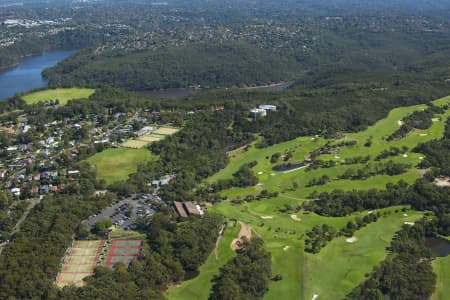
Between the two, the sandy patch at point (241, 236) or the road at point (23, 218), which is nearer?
the sandy patch at point (241, 236)

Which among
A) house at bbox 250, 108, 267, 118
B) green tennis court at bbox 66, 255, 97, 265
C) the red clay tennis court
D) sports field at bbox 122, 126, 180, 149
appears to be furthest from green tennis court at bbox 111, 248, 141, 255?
house at bbox 250, 108, 267, 118

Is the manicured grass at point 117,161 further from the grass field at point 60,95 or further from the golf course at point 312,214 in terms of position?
the grass field at point 60,95

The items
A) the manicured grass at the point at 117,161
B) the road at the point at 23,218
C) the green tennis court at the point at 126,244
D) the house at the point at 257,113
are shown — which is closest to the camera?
the green tennis court at the point at 126,244

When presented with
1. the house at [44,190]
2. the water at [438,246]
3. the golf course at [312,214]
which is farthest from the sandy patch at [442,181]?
the house at [44,190]

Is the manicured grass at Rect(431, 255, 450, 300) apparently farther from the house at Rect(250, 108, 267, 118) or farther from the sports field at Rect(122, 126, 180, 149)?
the house at Rect(250, 108, 267, 118)

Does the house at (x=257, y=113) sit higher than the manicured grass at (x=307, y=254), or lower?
higher

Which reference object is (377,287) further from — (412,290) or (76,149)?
(76,149)
